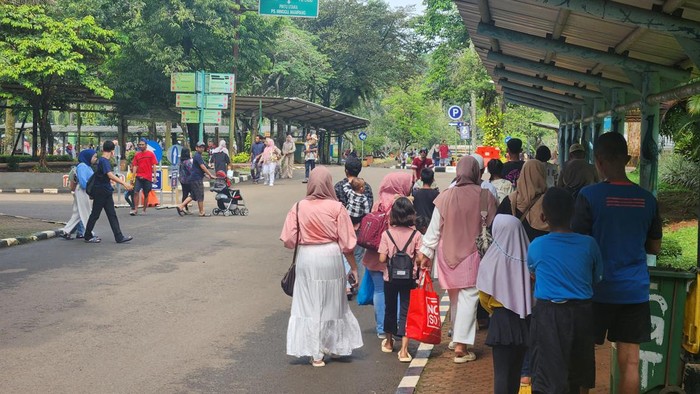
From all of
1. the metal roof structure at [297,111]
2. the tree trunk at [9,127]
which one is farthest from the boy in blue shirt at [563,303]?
the tree trunk at [9,127]

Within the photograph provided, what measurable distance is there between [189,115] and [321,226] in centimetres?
2743

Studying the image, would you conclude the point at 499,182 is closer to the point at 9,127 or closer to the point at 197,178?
the point at 197,178

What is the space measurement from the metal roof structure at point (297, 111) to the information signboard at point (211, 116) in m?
6.50

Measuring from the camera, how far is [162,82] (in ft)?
138

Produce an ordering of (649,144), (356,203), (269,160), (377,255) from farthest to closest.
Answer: (269,160) → (356,203) → (649,144) → (377,255)

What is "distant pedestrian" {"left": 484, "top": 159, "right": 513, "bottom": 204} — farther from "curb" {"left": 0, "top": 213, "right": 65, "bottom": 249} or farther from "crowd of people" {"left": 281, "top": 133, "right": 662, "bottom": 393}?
"curb" {"left": 0, "top": 213, "right": 65, "bottom": 249}

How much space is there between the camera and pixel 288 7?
86.6 feet

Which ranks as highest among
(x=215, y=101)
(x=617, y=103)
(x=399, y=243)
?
(x=215, y=101)

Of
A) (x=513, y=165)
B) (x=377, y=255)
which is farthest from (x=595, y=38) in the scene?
(x=377, y=255)

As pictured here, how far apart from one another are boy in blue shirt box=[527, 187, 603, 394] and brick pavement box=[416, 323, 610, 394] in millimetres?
1273

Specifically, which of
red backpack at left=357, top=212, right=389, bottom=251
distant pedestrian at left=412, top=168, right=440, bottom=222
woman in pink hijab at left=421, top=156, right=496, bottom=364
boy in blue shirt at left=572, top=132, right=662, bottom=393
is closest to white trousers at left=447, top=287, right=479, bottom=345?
woman in pink hijab at left=421, top=156, right=496, bottom=364

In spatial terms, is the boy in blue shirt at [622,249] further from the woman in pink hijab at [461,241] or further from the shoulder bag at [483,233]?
the woman in pink hijab at [461,241]

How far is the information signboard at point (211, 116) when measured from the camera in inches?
1355

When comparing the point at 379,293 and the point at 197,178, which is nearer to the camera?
the point at 379,293
